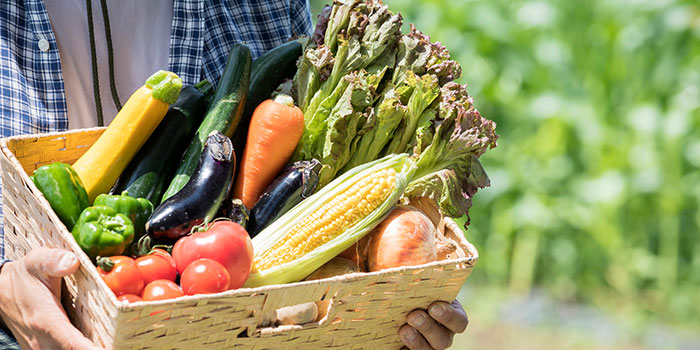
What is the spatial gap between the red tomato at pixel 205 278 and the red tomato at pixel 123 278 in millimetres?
96

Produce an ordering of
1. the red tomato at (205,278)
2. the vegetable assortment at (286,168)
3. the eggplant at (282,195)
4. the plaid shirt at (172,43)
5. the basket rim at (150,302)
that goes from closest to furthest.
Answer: the basket rim at (150,302) < the red tomato at (205,278) < the vegetable assortment at (286,168) < the eggplant at (282,195) < the plaid shirt at (172,43)

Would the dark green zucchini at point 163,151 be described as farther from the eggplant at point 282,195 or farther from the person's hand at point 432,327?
the person's hand at point 432,327

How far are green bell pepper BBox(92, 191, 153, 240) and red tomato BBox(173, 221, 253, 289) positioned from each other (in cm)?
14

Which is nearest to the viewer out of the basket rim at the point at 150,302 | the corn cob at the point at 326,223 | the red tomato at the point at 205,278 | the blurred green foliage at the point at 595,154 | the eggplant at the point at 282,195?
the basket rim at the point at 150,302

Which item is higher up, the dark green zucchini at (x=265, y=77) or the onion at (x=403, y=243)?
the dark green zucchini at (x=265, y=77)

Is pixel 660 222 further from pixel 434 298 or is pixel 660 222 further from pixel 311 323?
pixel 311 323

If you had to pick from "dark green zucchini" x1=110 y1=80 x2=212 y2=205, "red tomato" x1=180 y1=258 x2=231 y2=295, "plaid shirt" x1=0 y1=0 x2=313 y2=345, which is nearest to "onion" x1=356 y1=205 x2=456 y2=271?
"red tomato" x1=180 y1=258 x2=231 y2=295

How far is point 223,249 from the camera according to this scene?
67.2 inches

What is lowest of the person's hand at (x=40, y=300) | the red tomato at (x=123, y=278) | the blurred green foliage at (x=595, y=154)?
the person's hand at (x=40, y=300)

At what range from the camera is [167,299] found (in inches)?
61.8

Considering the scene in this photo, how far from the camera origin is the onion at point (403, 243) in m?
1.94

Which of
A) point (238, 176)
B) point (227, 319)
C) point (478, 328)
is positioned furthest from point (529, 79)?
point (227, 319)

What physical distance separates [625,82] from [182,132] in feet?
10.7

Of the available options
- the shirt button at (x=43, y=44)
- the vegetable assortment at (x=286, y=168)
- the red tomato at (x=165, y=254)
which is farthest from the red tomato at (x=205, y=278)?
the shirt button at (x=43, y=44)
